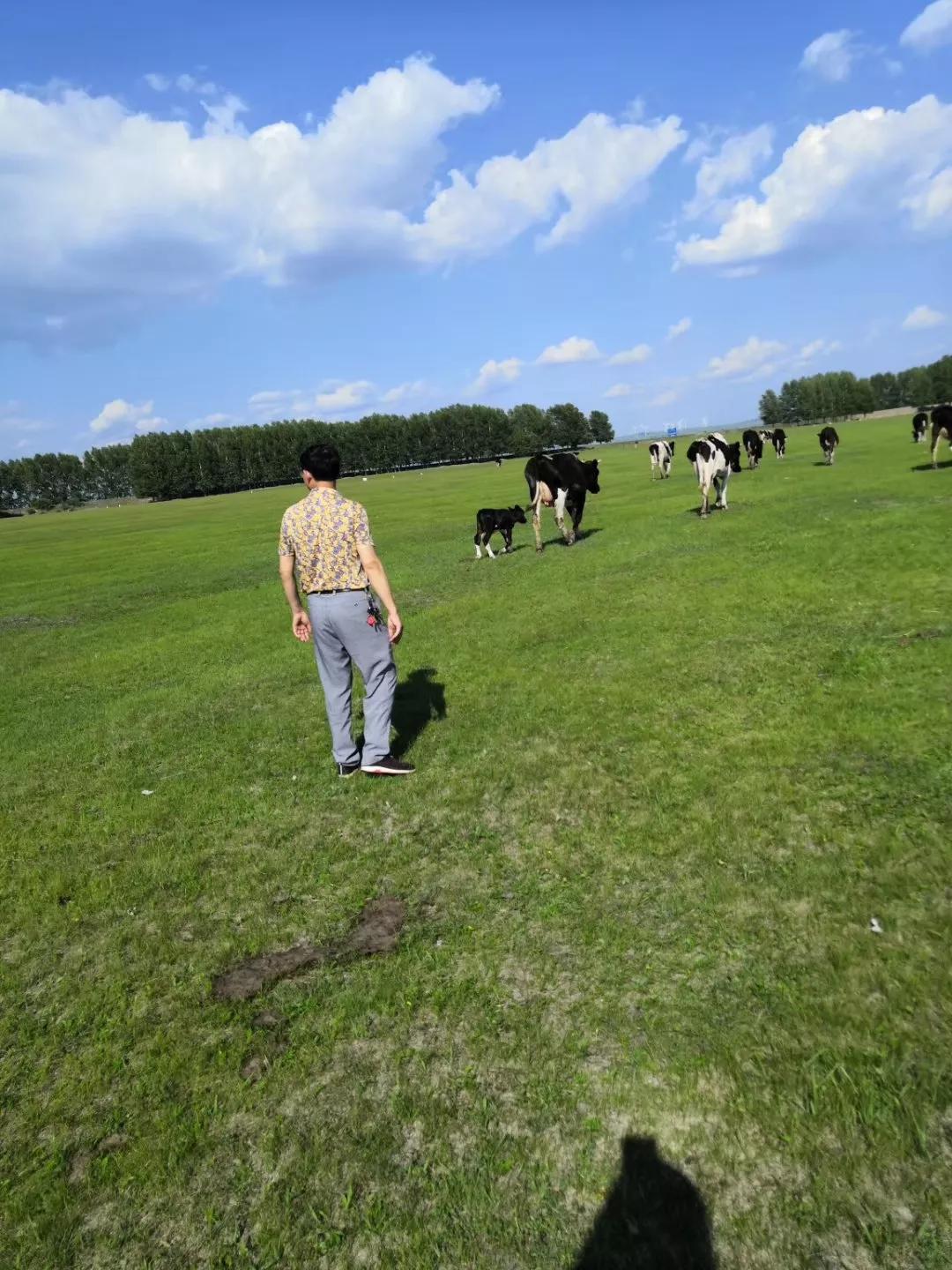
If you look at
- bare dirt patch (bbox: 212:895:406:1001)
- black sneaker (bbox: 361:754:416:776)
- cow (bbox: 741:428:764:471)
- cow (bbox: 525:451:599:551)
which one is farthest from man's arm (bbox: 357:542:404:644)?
cow (bbox: 741:428:764:471)

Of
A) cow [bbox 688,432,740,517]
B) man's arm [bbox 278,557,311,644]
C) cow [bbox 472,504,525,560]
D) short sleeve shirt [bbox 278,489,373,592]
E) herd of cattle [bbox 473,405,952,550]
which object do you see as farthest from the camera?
cow [bbox 688,432,740,517]

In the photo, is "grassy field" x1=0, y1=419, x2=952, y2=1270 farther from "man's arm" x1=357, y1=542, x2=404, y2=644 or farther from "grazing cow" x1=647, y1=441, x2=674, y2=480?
"grazing cow" x1=647, y1=441, x2=674, y2=480

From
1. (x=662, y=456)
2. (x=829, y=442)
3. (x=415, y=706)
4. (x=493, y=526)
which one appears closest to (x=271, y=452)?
(x=662, y=456)

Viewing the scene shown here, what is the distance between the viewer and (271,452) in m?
142

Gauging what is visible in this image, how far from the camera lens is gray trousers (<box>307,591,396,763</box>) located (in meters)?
6.07

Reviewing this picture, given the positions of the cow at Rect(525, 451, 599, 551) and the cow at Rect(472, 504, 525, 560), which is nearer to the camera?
the cow at Rect(525, 451, 599, 551)

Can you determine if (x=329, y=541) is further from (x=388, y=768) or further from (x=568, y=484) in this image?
(x=568, y=484)

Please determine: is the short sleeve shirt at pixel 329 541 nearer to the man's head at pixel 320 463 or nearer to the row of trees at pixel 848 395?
the man's head at pixel 320 463

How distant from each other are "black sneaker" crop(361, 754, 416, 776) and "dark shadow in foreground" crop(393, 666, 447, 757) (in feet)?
1.71

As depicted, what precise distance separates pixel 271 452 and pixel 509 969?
15023cm

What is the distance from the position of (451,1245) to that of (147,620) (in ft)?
52.5

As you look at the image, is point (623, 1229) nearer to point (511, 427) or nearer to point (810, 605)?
point (810, 605)

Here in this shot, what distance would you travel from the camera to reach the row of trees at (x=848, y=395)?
154 m

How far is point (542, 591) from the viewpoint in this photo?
546 inches
